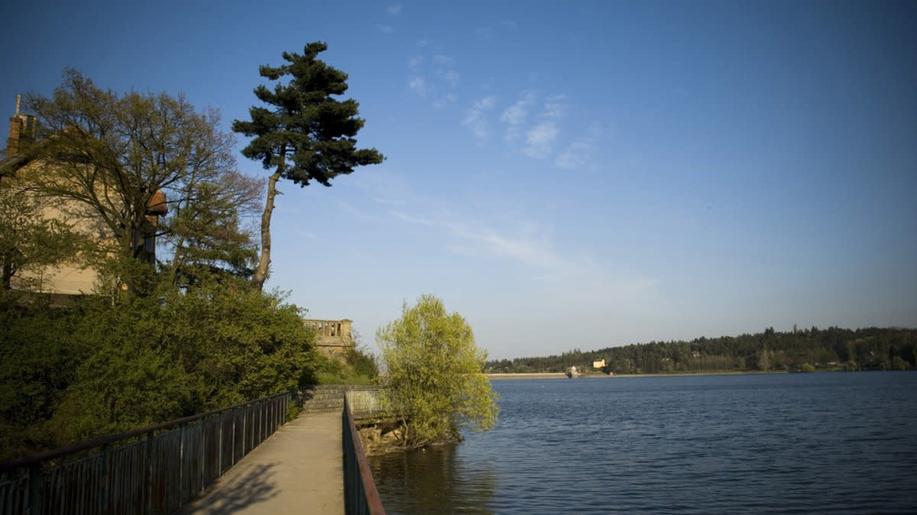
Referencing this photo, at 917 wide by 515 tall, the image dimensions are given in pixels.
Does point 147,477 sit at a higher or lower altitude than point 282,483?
higher

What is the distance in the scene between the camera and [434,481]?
84.2 ft

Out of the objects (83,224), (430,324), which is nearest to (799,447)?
(430,324)

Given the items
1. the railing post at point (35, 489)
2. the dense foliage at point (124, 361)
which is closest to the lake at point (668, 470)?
the dense foliage at point (124, 361)

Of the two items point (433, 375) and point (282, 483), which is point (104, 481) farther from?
point (433, 375)

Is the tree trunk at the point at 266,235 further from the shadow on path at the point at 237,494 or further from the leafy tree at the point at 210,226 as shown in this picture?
the shadow on path at the point at 237,494

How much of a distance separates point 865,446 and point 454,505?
25.2m

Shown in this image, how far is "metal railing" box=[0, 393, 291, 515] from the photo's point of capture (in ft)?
18.9

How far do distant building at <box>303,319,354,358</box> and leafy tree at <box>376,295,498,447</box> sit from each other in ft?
33.3

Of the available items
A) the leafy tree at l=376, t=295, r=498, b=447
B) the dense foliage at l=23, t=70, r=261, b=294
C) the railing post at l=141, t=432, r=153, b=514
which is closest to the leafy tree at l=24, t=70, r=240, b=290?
the dense foliage at l=23, t=70, r=261, b=294

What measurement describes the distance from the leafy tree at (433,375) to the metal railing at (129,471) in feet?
59.6

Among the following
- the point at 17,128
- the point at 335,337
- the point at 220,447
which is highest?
the point at 17,128

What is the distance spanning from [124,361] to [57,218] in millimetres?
17871

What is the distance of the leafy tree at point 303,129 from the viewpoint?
31.8m

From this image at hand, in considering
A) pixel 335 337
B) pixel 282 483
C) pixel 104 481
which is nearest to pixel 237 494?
pixel 282 483
